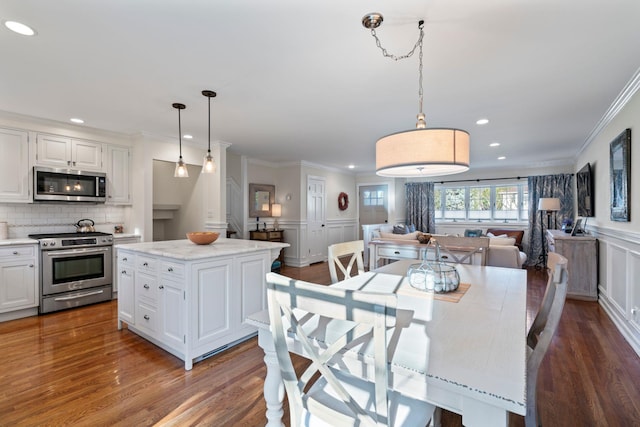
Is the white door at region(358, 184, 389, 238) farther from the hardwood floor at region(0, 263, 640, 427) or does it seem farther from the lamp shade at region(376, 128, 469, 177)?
the lamp shade at region(376, 128, 469, 177)

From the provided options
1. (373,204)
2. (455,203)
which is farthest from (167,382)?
(455,203)

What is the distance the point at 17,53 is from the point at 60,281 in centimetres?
263

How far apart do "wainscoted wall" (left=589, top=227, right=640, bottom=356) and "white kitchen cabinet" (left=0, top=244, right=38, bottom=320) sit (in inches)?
240

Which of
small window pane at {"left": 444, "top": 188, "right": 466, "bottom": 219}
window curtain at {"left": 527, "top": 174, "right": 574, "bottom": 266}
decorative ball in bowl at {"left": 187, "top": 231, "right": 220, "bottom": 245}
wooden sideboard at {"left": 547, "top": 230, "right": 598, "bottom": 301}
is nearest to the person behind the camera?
decorative ball in bowl at {"left": 187, "top": 231, "right": 220, "bottom": 245}

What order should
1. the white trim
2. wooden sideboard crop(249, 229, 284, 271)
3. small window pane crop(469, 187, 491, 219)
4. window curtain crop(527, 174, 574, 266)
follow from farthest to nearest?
1. small window pane crop(469, 187, 491, 219)
2. window curtain crop(527, 174, 574, 266)
3. wooden sideboard crop(249, 229, 284, 271)
4. the white trim

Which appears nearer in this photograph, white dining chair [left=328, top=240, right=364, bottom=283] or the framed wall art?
white dining chair [left=328, top=240, right=364, bottom=283]

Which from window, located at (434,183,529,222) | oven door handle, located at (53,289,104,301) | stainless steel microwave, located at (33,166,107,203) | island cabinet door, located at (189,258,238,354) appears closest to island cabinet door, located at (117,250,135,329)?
island cabinet door, located at (189,258,238,354)

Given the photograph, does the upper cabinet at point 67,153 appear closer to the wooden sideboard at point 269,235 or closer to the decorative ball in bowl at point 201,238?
the decorative ball in bowl at point 201,238

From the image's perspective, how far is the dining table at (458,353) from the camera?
813 millimetres

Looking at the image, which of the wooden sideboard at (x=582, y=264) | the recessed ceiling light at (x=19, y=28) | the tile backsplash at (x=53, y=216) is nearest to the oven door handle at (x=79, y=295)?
the tile backsplash at (x=53, y=216)

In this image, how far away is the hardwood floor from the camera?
178cm

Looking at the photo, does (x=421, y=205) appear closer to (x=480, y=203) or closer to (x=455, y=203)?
(x=455, y=203)

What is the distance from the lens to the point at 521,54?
2131 mm

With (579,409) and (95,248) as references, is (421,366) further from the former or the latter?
(95,248)
